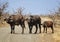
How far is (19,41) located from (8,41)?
0.81 metres

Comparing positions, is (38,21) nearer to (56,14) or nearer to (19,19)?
(19,19)

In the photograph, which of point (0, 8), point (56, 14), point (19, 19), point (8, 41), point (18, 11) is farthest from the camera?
point (18, 11)

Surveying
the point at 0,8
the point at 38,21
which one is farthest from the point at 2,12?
Result: the point at 38,21

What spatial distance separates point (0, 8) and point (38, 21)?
37311 mm

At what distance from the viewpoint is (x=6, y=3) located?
68.3 metres

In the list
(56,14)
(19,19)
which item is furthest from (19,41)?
(56,14)

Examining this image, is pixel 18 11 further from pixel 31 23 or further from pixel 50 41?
pixel 50 41

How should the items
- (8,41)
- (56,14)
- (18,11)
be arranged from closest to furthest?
1. (8,41)
2. (56,14)
3. (18,11)

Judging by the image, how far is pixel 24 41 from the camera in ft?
63.7

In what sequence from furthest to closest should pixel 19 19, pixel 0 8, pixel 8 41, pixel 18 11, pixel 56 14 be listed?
pixel 18 11 < pixel 0 8 < pixel 56 14 < pixel 19 19 < pixel 8 41

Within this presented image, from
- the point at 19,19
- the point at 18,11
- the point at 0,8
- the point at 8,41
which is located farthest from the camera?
the point at 18,11

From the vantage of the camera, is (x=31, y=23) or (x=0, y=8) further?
(x=0, y=8)

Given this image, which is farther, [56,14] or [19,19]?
[56,14]

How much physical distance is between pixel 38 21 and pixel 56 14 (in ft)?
86.1
